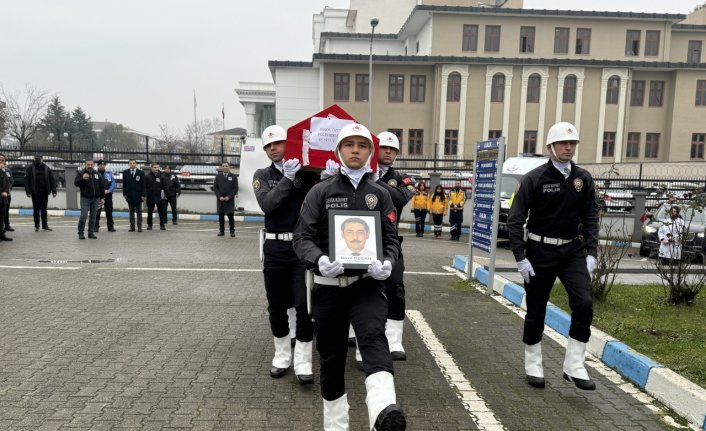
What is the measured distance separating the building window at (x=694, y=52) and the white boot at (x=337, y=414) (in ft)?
186

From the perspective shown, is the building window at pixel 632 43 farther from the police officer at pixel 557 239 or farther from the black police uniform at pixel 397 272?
the black police uniform at pixel 397 272

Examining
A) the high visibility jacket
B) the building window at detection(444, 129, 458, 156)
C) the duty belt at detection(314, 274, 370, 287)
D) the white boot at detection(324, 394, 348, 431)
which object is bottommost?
the white boot at detection(324, 394, 348, 431)

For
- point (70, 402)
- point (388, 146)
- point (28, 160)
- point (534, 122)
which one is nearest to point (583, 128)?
point (534, 122)

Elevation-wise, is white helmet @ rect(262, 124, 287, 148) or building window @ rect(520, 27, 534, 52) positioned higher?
building window @ rect(520, 27, 534, 52)

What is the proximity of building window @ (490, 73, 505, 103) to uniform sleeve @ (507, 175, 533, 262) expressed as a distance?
39.3 m

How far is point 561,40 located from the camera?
44969 mm

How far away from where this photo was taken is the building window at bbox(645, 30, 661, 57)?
45094 millimetres

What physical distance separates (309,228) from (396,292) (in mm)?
1964

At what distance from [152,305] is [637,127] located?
45.4 m

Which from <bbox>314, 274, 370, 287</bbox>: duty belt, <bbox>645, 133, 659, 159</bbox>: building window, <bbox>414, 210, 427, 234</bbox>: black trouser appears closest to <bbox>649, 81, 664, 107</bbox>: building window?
<bbox>645, 133, 659, 159</bbox>: building window

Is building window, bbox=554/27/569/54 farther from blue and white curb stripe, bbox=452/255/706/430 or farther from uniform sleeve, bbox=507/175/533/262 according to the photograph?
uniform sleeve, bbox=507/175/533/262

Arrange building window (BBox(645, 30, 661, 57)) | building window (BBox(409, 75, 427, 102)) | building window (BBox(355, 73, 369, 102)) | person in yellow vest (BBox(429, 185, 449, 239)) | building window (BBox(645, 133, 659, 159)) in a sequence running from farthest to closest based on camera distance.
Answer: building window (BBox(645, 30, 661, 57)) < building window (BBox(645, 133, 659, 159)) < building window (BBox(409, 75, 427, 102)) < building window (BBox(355, 73, 369, 102)) < person in yellow vest (BBox(429, 185, 449, 239))

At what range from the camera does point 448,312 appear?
23.5 ft

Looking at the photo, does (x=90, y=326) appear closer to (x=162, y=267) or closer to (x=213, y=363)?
(x=213, y=363)
